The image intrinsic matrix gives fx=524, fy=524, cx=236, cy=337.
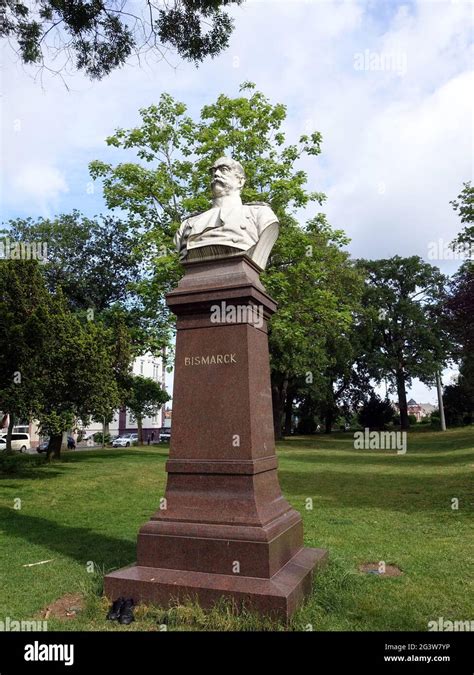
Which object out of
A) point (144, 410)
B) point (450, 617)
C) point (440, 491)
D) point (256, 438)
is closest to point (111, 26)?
point (256, 438)

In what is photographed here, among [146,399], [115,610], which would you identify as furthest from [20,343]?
[146,399]

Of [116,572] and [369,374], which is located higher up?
[369,374]

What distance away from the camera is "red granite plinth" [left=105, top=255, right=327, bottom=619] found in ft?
14.8

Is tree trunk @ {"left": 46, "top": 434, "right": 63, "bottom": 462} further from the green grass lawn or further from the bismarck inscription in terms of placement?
the bismarck inscription

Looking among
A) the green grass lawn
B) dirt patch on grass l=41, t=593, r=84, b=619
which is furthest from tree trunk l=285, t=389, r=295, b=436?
dirt patch on grass l=41, t=593, r=84, b=619

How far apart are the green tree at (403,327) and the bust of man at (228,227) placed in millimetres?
40556

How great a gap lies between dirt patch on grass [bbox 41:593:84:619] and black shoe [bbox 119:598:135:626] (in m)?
0.49

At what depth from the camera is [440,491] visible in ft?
39.7

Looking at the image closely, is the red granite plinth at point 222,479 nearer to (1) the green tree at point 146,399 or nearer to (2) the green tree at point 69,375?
(2) the green tree at point 69,375

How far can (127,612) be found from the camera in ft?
14.6

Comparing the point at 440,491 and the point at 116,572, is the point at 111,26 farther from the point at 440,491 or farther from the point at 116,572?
the point at 440,491

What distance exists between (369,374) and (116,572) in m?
47.3

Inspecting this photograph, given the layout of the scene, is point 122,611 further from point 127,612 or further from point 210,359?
point 210,359
